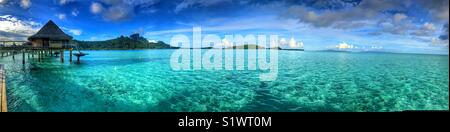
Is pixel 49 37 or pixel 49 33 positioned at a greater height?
pixel 49 33

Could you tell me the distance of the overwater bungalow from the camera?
2422 cm

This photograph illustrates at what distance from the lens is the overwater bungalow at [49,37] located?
2422cm

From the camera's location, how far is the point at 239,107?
29.8ft

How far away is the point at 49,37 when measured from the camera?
960 inches

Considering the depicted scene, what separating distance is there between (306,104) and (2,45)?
95.4ft
